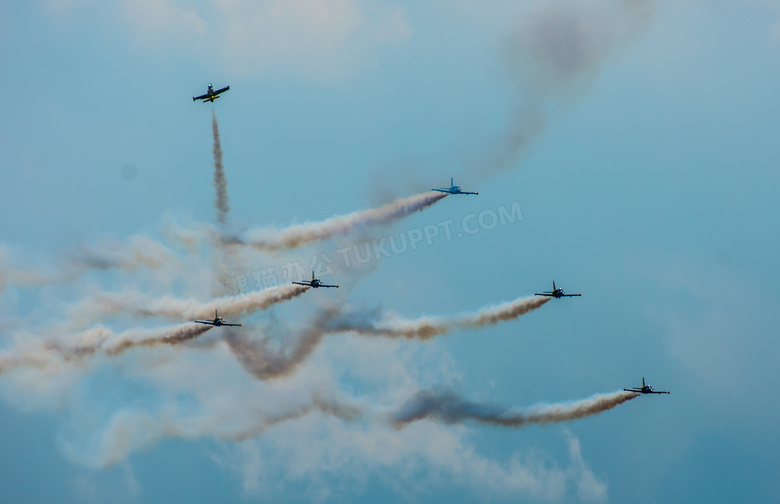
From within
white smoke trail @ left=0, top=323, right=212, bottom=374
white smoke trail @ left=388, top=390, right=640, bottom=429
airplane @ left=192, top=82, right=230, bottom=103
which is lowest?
white smoke trail @ left=388, top=390, right=640, bottom=429

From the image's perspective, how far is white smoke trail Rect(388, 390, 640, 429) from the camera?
97.4 metres

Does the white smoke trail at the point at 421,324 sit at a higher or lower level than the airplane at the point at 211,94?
lower

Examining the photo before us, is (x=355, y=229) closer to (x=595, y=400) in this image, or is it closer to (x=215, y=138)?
(x=215, y=138)

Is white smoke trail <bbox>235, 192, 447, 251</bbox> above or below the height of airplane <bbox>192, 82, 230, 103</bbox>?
below

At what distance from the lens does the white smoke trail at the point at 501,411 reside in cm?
9738

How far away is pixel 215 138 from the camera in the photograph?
323 ft

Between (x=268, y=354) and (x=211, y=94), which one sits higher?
(x=211, y=94)

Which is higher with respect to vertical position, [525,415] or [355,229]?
[355,229]

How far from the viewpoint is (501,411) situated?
320 feet

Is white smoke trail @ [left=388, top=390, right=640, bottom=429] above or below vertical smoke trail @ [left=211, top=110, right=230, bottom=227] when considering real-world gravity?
below

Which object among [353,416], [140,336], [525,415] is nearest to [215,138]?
[140,336]

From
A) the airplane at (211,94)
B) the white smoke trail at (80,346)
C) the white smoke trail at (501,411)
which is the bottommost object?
the white smoke trail at (501,411)

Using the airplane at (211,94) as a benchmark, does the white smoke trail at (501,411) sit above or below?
below

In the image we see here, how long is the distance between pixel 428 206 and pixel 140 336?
83.9 feet
